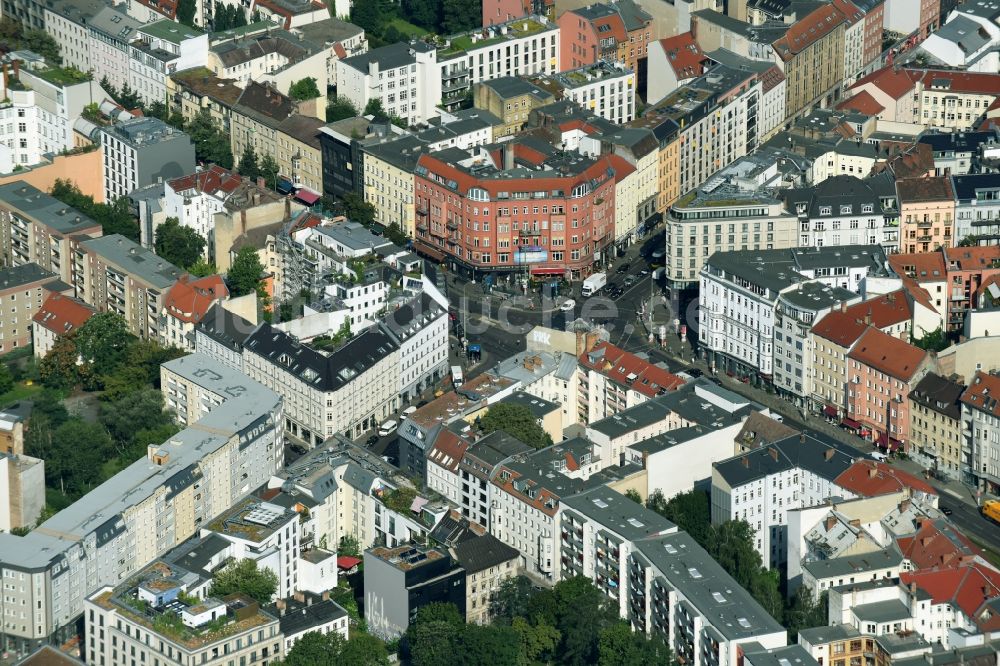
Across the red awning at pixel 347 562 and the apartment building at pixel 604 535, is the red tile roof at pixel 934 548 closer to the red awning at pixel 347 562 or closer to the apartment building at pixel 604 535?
the apartment building at pixel 604 535

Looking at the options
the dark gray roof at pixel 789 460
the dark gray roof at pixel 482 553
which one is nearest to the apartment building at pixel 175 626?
the dark gray roof at pixel 482 553

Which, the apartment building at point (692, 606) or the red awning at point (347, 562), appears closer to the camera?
the apartment building at point (692, 606)

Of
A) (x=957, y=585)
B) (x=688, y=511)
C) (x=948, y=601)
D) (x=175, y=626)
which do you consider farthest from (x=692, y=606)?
(x=175, y=626)

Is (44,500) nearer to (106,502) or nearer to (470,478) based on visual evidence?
(106,502)

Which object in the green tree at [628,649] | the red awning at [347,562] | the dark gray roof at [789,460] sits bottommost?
the red awning at [347,562]

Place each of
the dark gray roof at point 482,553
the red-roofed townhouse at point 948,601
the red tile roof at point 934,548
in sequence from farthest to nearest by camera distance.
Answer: the dark gray roof at point 482,553 → the red tile roof at point 934,548 → the red-roofed townhouse at point 948,601

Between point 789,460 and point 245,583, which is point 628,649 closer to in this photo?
point 789,460

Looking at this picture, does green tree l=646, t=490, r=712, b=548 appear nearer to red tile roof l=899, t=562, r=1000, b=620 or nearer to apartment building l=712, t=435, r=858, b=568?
apartment building l=712, t=435, r=858, b=568

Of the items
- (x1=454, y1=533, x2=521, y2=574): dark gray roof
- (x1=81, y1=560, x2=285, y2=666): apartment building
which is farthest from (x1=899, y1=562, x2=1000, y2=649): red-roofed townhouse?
(x1=81, y1=560, x2=285, y2=666): apartment building
